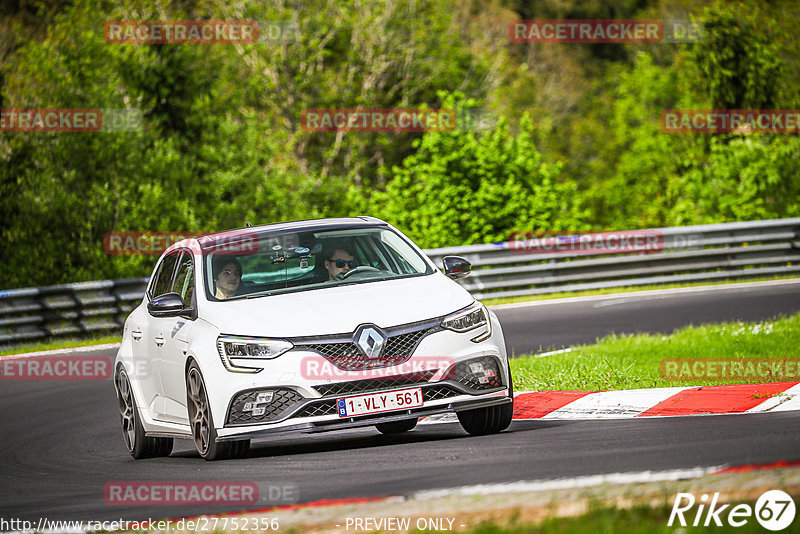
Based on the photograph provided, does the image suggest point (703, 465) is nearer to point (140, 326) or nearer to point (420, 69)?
point (140, 326)

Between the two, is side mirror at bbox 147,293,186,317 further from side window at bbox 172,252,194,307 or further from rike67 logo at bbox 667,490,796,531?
rike67 logo at bbox 667,490,796,531

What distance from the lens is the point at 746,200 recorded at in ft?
103

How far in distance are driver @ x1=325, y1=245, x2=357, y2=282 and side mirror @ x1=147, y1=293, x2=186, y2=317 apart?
1.09 meters

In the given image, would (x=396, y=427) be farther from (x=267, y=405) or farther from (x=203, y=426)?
(x=267, y=405)

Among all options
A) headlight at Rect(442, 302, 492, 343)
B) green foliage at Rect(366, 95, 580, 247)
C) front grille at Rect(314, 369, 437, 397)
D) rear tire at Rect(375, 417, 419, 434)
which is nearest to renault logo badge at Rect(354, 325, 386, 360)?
front grille at Rect(314, 369, 437, 397)

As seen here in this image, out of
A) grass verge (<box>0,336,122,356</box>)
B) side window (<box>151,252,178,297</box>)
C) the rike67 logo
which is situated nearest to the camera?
the rike67 logo

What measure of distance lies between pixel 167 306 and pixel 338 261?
4.23 ft

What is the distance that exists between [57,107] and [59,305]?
7412 millimetres

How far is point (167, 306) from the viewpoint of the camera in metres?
9.51

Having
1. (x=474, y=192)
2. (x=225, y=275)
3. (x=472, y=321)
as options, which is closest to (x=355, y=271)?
(x=225, y=275)

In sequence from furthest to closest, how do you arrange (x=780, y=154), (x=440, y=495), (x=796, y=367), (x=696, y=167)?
(x=696, y=167)
(x=780, y=154)
(x=796, y=367)
(x=440, y=495)

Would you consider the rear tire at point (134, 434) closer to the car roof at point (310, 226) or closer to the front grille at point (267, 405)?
the car roof at point (310, 226)

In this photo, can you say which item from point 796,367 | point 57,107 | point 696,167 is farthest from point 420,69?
point 796,367

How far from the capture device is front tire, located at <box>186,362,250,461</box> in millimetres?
8953
